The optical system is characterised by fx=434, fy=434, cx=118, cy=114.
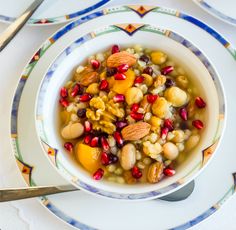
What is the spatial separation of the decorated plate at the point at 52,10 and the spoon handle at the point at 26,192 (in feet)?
1.48

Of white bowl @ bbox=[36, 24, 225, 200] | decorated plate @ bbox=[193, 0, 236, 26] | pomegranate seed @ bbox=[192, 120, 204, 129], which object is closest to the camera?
white bowl @ bbox=[36, 24, 225, 200]

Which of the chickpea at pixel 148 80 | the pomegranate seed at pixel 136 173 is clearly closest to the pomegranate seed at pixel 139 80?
the chickpea at pixel 148 80

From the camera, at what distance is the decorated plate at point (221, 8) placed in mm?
1148

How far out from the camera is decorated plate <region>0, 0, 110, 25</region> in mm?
1175

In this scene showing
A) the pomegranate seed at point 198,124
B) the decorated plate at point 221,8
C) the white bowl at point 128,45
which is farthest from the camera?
the decorated plate at point 221,8

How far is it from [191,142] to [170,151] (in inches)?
2.2

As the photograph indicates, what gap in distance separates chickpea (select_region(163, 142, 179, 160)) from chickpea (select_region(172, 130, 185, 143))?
0.02 metres

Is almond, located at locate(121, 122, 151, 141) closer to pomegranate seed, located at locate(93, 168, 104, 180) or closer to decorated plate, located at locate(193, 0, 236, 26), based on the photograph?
pomegranate seed, located at locate(93, 168, 104, 180)

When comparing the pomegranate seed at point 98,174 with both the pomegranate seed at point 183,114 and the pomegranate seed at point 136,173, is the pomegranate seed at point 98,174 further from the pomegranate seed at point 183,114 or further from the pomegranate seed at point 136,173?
the pomegranate seed at point 183,114

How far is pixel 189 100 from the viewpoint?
1.10m

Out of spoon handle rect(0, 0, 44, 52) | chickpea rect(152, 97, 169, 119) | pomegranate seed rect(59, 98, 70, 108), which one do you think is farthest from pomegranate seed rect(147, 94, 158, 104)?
spoon handle rect(0, 0, 44, 52)

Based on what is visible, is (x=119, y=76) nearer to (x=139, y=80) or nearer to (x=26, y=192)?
(x=139, y=80)

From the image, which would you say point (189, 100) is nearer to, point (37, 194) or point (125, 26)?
point (125, 26)

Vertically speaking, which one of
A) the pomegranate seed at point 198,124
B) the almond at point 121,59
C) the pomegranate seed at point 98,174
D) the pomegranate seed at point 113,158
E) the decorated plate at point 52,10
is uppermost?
the decorated plate at point 52,10
